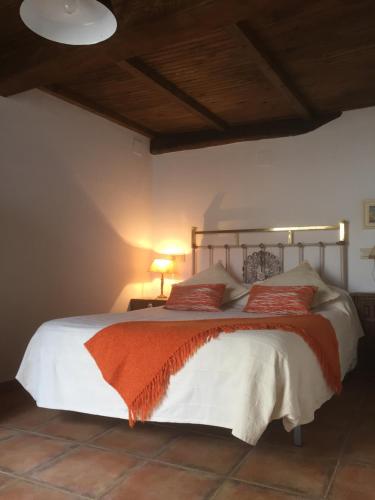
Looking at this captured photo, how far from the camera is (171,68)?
3.45 meters

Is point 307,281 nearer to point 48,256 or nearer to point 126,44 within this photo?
point 48,256

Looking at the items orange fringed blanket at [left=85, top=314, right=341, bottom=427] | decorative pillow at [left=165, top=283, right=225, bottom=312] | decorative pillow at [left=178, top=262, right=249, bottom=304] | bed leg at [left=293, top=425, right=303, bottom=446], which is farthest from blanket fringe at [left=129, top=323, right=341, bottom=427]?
decorative pillow at [left=178, top=262, right=249, bottom=304]

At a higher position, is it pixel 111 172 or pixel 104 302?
pixel 111 172

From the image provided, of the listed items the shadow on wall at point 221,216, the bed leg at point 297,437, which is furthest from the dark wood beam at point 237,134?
the bed leg at point 297,437

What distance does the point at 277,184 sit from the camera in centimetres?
452

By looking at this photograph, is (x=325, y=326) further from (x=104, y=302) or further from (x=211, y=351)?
(x=104, y=302)

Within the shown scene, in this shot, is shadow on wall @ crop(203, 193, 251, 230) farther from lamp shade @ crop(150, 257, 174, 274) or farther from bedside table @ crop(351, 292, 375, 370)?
bedside table @ crop(351, 292, 375, 370)

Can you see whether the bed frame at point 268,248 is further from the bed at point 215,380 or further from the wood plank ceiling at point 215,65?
the bed at point 215,380

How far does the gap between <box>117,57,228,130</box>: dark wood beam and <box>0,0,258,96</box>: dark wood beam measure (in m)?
0.44

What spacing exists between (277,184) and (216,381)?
274 centimetres

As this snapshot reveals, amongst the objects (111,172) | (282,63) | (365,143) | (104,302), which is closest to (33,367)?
(104,302)

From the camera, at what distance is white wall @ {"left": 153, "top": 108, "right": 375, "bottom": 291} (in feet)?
13.6

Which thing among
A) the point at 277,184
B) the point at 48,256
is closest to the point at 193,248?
the point at 277,184

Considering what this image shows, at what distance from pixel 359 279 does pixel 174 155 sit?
94.0 inches
